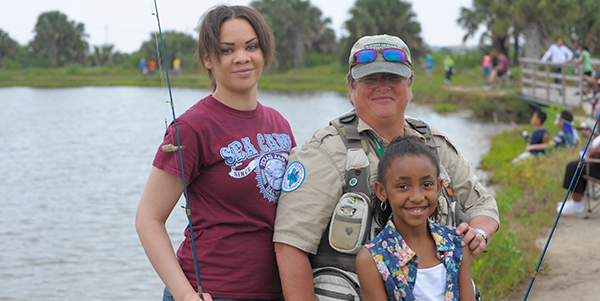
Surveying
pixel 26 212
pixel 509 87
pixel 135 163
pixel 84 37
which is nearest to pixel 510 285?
pixel 26 212

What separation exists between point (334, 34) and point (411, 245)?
165 feet

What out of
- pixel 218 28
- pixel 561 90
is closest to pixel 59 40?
pixel 561 90

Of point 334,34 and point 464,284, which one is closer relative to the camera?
point 464,284

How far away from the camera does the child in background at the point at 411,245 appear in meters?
2.16

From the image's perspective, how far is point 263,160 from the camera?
2340 millimetres

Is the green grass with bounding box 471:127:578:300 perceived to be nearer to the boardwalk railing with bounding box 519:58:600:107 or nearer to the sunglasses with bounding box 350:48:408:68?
the sunglasses with bounding box 350:48:408:68

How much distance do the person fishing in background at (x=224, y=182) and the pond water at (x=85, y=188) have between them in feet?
0.75

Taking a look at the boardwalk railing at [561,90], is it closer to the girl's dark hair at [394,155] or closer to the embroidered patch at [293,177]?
the girl's dark hair at [394,155]

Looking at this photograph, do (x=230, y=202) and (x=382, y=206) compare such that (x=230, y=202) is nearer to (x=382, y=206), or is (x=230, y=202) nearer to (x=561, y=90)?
(x=382, y=206)

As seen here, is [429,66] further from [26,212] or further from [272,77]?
[26,212]

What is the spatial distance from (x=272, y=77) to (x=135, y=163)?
91.8 feet

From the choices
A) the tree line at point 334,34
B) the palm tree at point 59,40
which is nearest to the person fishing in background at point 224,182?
the tree line at point 334,34

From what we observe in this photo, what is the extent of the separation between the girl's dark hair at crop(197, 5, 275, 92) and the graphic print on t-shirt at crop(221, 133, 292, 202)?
0.37 m

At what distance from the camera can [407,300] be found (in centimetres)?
216
